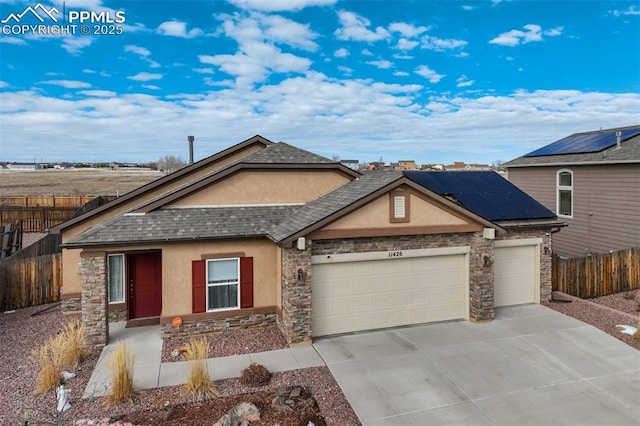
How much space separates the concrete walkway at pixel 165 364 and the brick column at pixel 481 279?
515 centimetres

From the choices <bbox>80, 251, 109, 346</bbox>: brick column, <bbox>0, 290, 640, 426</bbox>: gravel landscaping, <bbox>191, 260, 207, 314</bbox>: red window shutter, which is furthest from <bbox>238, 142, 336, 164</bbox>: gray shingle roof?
<bbox>0, 290, 640, 426</bbox>: gravel landscaping

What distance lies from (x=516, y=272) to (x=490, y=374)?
18.9ft

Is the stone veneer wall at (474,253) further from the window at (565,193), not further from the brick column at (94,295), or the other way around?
the window at (565,193)

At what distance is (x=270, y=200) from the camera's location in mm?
12859

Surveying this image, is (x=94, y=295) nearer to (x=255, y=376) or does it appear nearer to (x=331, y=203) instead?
(x=255, y=376)

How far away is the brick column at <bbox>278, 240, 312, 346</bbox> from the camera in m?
10.2

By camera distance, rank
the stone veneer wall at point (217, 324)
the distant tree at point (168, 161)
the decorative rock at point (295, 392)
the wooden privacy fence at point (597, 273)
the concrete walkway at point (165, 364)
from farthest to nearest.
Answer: the distant tree at point (168, 161) < the wooden privacy fence at point (597, 273) < the stone veneer wall at point (217, 324) < the concrete walkway at point (165, 364) < the decorative rock at point (295, 392)

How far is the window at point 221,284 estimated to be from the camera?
11.0 meters

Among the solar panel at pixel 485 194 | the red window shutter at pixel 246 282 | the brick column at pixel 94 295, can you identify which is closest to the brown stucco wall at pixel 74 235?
the brick column at pixel 94 295

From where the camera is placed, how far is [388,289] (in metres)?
11.4

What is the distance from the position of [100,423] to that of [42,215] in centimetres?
2926

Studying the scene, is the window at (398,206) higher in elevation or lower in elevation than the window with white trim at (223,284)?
higher

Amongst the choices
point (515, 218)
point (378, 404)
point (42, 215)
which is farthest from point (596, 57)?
point (42, 215)

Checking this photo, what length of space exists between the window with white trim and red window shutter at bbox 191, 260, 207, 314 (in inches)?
4.6
